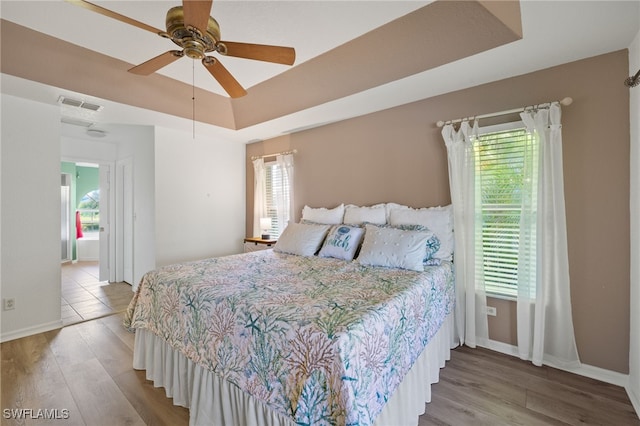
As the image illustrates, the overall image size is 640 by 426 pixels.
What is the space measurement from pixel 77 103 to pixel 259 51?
243cm

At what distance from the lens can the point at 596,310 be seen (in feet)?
7.04

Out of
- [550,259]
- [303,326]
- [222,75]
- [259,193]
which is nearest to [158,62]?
[222,75]

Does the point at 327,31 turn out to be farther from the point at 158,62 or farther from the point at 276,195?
the point at 276,195

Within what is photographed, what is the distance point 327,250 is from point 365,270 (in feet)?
2.15

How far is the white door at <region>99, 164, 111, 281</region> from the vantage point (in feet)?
15.8

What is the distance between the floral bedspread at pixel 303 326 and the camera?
1.18 m

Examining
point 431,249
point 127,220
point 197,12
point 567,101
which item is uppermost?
point 197,12

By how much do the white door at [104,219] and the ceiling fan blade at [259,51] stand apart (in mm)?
4371

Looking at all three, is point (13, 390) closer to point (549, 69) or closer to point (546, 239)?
point (546, 239)

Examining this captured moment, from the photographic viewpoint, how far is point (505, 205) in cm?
250

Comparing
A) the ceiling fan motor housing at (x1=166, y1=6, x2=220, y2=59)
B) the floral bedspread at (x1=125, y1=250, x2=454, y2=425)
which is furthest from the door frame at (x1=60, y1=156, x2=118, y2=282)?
the ceiling fan motor housing at (x1=166, y1=6, x2=220, y2=59)

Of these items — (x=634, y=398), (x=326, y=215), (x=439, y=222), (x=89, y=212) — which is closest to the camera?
(x=634, y=398)

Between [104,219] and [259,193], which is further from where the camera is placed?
[104,219]

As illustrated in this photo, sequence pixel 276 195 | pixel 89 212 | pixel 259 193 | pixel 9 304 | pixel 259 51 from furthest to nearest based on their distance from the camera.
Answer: pixel 89 212, pixel 259 193, pixel 276 195, pixel 9 304, pixel 259 51
